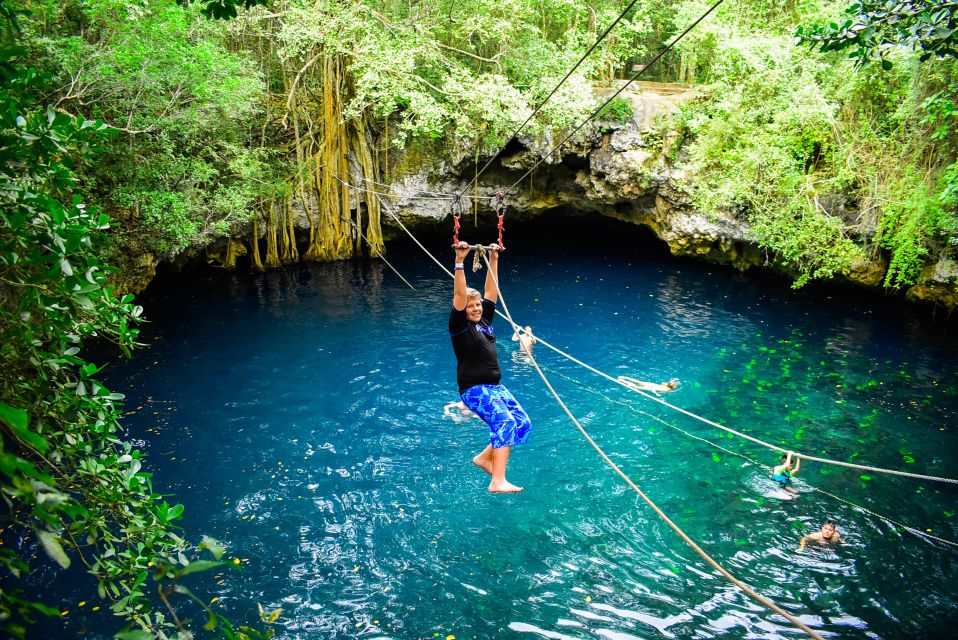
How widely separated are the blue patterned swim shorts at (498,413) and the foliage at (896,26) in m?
3.48

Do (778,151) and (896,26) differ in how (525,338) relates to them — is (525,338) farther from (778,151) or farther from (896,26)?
(778,151)

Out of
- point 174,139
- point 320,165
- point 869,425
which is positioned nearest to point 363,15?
point 320,165

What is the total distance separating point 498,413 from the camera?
199 inches

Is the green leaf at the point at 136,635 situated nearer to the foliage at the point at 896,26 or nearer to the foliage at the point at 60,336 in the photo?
the foliage at the point at 60,336

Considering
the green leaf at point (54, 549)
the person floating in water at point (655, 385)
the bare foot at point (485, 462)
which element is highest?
the green leaf at point (54, 549)

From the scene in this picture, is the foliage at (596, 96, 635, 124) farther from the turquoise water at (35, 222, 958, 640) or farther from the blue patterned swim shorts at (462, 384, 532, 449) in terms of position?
the blue patterned swim shorts at (462, 384, 532, 449)

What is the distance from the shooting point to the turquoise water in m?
5.16

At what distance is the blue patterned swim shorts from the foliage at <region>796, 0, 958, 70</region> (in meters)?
3.48

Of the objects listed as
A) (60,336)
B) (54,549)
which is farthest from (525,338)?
(54,549)

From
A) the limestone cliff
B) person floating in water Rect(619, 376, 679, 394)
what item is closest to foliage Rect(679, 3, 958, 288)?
the limestone cliff

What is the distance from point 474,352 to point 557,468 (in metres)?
2.97

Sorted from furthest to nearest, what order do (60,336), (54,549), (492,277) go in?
(492,277) → (60,336) → (54,549)

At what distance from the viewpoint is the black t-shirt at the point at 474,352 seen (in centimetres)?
502

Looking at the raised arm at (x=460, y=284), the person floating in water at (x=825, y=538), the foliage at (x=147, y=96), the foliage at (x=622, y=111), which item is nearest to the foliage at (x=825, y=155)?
the foliage at (x=622, y=111)
